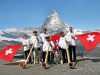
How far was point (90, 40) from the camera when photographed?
32438 mm

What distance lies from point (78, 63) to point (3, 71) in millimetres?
5940

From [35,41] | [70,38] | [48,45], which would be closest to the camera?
[48,45]

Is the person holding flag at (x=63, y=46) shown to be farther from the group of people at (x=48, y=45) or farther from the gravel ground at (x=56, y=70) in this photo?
the gravel ground at (x=56, y=70)

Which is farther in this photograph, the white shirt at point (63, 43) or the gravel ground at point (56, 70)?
the white shirt at point (63, 43)

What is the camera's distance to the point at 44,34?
29.5 meters

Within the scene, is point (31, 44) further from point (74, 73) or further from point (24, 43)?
point (74, 73)

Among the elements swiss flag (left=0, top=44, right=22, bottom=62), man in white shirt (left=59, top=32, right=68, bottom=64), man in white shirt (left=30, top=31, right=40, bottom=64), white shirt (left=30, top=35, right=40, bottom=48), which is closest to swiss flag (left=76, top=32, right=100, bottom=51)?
man in white shirt (left=59, top=32, right=68, bottom=64)

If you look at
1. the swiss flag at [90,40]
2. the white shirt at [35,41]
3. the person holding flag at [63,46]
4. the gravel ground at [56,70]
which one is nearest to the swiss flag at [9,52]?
the white shirt at [35,41]

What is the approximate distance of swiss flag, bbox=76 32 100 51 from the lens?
32.1 m

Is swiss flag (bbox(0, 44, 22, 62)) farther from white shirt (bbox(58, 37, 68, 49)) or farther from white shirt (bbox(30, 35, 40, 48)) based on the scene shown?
white shirt (bbox(58, 37, 68, 49))

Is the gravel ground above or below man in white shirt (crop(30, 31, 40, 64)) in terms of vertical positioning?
below

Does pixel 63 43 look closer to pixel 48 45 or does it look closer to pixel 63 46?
pixel 63 46

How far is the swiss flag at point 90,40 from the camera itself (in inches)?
1262

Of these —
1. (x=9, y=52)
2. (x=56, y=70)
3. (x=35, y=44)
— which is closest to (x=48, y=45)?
(x=35, y=44)
